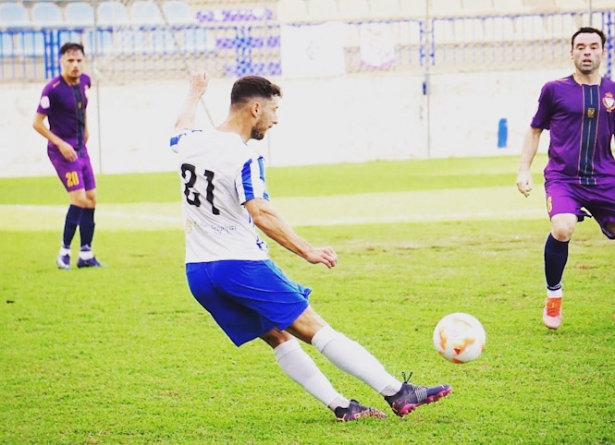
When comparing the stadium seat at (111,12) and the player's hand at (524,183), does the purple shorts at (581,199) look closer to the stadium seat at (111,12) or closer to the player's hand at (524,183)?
the player's hand at (524,183)

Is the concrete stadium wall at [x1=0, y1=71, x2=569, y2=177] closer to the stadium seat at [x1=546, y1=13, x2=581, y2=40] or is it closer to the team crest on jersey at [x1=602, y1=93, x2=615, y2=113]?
the stadium seat at [x1=546, y1=13, x2=581, y2=40]

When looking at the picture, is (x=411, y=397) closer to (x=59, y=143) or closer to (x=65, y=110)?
(x=59, y=143)

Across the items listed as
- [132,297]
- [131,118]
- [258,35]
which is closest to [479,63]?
[258,35]

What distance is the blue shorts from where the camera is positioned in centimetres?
487

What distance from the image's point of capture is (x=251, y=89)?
4.99m

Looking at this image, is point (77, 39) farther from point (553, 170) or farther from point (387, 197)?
point (553, 170)

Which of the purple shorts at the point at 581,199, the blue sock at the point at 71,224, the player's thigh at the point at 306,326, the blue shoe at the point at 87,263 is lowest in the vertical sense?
the blue shoe at the point at 87,263

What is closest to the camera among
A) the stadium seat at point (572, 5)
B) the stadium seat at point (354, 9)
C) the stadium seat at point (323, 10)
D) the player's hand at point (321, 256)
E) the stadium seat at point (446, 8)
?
the player's hand at point (321, 256)

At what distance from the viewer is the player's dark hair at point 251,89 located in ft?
16.4

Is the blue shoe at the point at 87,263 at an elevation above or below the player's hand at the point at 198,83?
below

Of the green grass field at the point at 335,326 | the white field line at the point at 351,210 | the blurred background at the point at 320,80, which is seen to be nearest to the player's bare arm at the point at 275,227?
the green grass field at the point at 335,326

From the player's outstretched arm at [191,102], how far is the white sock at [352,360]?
1.31 metres

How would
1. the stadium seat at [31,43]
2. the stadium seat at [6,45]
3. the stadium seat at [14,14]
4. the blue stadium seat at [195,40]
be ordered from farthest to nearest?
the stadium seat at [14,14] → the blue stadium seat at [195,40] → the stadium seat at [6,45] → the stadium seat at [31,43]

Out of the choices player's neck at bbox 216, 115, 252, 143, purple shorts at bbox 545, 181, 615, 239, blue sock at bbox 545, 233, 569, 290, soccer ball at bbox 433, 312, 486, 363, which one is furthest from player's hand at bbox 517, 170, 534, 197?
player's neck at bbox 216, 115, 252, 143
